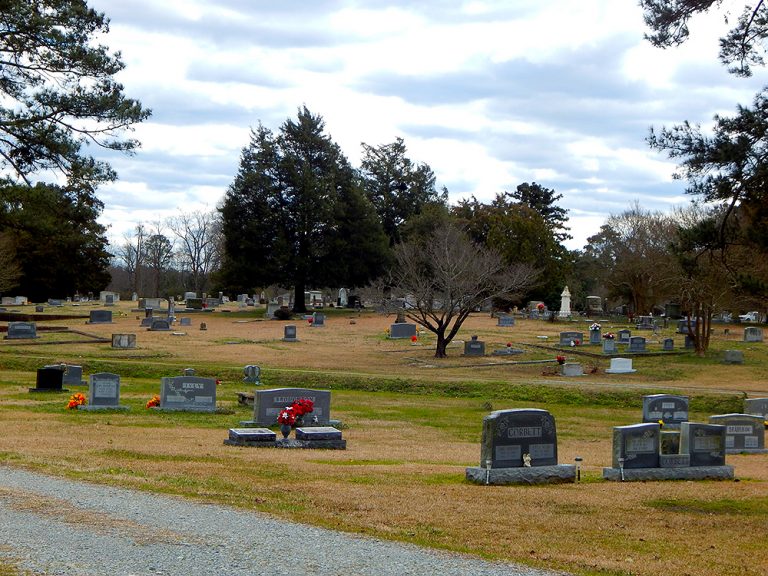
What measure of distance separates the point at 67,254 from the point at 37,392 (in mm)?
51732

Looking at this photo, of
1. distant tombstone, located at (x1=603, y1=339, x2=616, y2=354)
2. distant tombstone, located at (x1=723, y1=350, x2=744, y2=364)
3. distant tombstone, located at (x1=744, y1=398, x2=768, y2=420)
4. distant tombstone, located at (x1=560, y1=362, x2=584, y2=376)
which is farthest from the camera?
distant tombstone, located at (x1=603, y1=339, x2=616, y2=354)

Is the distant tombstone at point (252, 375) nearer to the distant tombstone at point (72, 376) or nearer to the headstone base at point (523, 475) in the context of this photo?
the distant tombstone at point (72, 376)

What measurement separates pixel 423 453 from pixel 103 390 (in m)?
8.37

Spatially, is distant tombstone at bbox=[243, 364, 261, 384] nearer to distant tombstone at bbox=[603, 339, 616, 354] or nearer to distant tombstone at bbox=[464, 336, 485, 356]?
distant tombstone at bbox=[464, 336, 485, 356]

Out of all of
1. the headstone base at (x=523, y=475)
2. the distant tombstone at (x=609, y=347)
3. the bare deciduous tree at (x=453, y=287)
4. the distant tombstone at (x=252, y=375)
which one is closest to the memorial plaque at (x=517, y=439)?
the headstone base at (x=523, y=475)

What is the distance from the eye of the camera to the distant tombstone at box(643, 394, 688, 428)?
2141cm

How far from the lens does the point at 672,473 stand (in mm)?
13398

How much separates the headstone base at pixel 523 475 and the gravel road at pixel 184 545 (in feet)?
14.3

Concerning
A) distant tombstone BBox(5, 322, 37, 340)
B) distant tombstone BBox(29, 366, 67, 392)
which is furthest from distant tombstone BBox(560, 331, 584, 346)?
distant tombstone BBox(29, 366, 67, 392)

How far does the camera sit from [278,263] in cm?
6444

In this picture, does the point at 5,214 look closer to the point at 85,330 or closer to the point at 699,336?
the point at 85,330

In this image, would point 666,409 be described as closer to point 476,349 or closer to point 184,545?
point 184,545

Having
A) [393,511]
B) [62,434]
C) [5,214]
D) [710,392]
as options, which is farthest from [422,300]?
[393,511]

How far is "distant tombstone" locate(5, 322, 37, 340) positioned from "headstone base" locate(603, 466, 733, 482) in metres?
33.8
